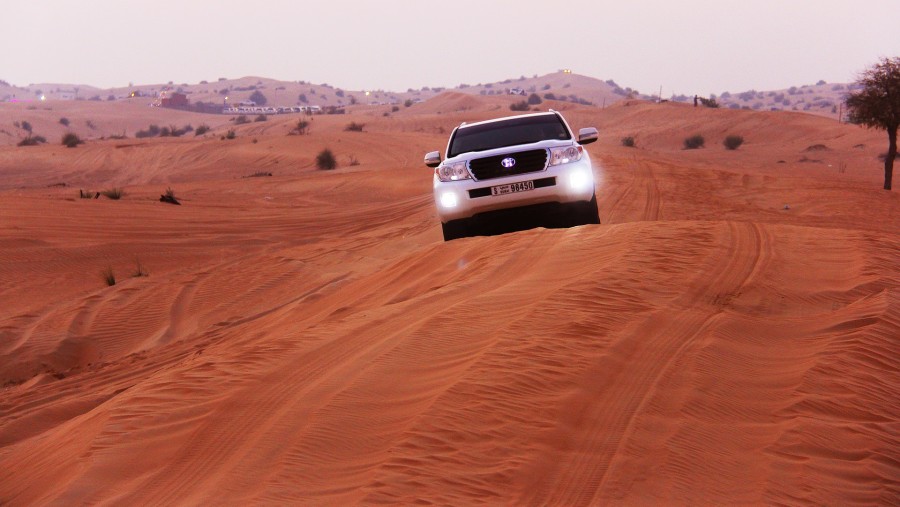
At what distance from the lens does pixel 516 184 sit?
34.0 ft

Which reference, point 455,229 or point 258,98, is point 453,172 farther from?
point 258,98

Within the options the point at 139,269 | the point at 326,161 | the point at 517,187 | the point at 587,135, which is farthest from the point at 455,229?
the point at 326,161

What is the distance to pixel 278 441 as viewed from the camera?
4.43 metres

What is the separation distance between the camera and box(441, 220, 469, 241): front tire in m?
10.8

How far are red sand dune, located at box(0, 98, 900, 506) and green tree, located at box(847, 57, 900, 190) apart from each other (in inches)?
595

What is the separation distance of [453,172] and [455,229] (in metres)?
0.74

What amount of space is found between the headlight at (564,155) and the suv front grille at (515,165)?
4.0 inches

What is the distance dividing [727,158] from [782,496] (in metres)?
33.8

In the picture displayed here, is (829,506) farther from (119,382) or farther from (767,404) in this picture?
(119,382)

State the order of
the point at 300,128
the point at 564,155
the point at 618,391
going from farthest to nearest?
1. the point at 300,128
2. the point at 564,155
3. the point at 618,391

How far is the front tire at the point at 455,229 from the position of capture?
10773mm

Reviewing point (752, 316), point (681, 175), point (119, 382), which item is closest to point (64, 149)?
point (681, 175)

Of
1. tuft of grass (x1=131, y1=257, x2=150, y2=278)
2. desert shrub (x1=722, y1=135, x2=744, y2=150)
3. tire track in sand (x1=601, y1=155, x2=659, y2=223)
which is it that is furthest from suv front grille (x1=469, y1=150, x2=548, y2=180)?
desert shrub (x1=722, y1=135, x2=744, y2=150)

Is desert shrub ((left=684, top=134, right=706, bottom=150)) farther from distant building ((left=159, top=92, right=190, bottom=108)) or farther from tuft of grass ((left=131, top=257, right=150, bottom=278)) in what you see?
distant building ((left=159, top=92, right=190, bottom=108))
